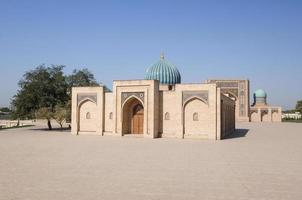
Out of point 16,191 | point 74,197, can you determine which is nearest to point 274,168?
point 74,197

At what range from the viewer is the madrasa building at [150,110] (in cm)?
2375

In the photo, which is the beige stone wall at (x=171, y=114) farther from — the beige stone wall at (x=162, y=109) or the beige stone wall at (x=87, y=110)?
the beige stone wall at (x=87, y=110)

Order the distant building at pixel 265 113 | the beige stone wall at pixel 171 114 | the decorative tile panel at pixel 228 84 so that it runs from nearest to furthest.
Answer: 1. the beige stone wall at pixel 171 114
2. the decorative tile panel at pixel 228 84
3. the distant building at pixel 265 113

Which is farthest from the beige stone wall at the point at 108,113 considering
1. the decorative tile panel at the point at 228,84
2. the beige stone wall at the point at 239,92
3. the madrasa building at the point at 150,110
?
the decorative tile panel at the point at 228,84

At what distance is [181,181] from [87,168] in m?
3.40

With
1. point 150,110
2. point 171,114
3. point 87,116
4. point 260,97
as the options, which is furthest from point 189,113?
point 260,97

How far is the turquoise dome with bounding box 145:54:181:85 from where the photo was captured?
33.1 m

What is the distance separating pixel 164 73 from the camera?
33281mm

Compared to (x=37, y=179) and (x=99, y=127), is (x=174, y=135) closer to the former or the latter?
(x=99, y=127)

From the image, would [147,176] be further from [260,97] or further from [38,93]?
[260,97]

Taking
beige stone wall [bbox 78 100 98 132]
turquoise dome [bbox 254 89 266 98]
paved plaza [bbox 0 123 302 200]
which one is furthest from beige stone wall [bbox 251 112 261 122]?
paved plaza [bbox 0 123 302 200]

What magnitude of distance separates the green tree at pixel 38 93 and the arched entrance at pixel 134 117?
865 centimetres

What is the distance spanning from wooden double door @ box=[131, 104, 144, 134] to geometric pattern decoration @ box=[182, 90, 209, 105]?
394cm

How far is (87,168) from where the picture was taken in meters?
10.7
